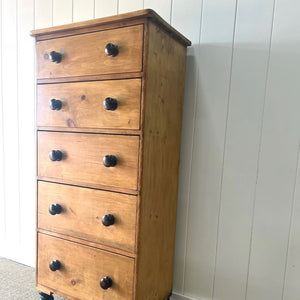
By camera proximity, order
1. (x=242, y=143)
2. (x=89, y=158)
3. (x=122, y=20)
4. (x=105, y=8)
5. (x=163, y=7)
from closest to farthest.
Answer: (x=122, y=20) < (x=89, y=158) < (x=242, y=143) < (x=163, y=7) < (x=105, y=8)

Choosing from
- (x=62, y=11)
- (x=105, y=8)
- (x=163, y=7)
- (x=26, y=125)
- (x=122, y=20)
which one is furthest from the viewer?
(x=26, y=125)

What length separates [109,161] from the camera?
0.91 m

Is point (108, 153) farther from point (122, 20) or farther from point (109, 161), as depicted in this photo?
point (122, 20)

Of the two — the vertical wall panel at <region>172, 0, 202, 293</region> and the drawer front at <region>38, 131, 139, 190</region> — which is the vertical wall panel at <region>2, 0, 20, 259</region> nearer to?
the drawer front at <region>38, 131, 139, 190</region>

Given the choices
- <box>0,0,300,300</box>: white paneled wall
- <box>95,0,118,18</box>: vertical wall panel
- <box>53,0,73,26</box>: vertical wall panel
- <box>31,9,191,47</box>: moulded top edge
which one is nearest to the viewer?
<box>31,9,191,47</box>: moulded top edge

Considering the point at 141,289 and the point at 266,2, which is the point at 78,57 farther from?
the point at 141,289

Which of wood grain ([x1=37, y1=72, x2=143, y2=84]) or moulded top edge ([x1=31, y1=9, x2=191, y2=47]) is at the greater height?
moulded top edge ([x1=31, y1=9, x2=191, y2=47])

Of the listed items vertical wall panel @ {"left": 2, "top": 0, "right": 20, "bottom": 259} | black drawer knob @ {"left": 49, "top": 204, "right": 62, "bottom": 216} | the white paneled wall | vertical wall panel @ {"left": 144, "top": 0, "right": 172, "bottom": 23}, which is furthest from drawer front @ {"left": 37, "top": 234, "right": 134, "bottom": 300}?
vertical wall panel @ {"left": 144, "top": 0, "right": 172, "bottom": 23}

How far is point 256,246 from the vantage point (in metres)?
1.11

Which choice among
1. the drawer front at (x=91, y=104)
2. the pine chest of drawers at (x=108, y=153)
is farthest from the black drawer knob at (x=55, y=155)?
the drawer front at (x=91, y=104)

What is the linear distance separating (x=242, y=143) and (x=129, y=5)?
92 centimetres

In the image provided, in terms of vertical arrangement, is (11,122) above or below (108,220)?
above

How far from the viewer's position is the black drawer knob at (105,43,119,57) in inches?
34.5

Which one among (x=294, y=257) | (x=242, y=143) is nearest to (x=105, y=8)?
(x=242, y=143)
